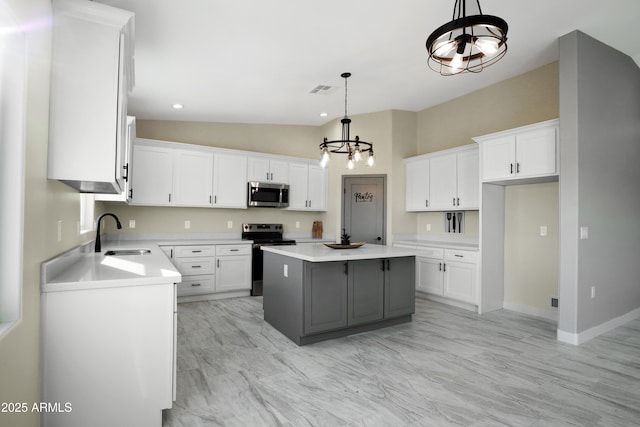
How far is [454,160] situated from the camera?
4941mm

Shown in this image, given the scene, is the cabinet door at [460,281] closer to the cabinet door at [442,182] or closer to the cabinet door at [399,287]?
the cabinet door at [442,182]

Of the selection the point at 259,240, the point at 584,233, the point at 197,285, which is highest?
the point at 584,233

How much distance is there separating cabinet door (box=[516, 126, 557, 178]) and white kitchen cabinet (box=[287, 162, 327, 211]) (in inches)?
127

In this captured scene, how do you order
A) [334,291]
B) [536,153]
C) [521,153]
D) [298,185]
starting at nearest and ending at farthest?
[334,291] < [536,153] < [521,153] < [298,185]

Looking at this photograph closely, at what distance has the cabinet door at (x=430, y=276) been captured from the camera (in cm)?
486

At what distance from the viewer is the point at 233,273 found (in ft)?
16.9

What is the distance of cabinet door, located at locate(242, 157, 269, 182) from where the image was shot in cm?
560

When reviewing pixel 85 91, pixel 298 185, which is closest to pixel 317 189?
pixel 298 185

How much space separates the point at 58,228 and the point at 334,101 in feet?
12.8

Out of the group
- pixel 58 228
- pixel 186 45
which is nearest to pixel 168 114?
pixel 186 45

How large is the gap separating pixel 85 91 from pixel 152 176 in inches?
126

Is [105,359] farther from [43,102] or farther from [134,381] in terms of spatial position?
[43,102]

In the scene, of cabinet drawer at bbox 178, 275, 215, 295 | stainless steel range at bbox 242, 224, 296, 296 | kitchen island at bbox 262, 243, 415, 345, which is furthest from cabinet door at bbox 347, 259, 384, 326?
cabinet drawer at bbox 178, 275, 215, 295

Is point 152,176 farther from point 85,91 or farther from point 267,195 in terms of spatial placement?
point 85,91
